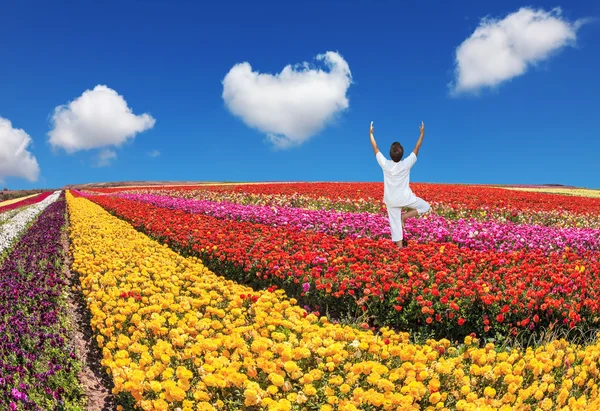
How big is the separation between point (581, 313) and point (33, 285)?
9.03m

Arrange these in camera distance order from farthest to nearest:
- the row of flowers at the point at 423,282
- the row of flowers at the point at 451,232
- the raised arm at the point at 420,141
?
the row of flowers at the point at 451,232 < the raised arm at the point at 420,141 < the row of flowers at the point at 423,282

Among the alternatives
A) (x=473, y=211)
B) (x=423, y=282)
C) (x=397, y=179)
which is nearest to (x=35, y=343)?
(x=423, y=282)

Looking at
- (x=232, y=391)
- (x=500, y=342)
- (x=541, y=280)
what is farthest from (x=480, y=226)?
(x=232, y=391)

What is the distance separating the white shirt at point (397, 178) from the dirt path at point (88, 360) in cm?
641

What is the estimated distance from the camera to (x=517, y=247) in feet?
39.0

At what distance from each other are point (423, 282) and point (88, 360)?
4824mm

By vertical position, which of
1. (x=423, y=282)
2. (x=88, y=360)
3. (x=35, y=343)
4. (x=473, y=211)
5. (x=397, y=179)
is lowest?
(x=88, y=360)

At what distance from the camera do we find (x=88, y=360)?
6418 mm

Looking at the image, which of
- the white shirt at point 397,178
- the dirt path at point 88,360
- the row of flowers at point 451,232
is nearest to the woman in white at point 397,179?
the white shirt at point 397,178

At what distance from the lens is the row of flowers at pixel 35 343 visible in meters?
5.10

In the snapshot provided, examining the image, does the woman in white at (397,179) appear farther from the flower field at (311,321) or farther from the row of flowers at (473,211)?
the row of flowers at (473,211)

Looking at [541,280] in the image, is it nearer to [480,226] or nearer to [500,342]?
[500,342]

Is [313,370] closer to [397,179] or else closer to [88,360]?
[88,360]

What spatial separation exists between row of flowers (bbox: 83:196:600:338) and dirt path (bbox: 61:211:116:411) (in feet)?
8.47
